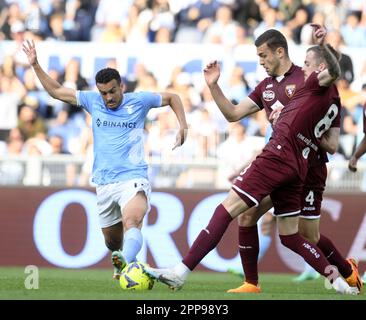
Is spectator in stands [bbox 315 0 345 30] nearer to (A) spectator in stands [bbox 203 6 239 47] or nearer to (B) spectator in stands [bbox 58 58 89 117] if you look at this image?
(A) spectator in stands [bbox 203 6 239 47]

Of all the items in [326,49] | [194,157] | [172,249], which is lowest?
[172,249]

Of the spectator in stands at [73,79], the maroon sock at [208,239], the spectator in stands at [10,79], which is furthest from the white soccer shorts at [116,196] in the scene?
the spectator in stands at [10,79]

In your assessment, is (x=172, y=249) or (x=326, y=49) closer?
(x=326, y=49)

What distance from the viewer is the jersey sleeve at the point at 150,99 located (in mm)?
11375

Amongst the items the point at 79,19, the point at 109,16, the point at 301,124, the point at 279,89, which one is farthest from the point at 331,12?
the point at 301,124

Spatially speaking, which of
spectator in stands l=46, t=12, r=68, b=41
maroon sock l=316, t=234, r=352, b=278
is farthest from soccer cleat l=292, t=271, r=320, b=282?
spectator in stands l=46, t=12, r=68, b=41

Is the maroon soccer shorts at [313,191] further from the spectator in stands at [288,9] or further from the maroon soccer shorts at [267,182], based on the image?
the spectator in stands at [288,9]

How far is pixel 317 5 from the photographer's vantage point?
853 inches

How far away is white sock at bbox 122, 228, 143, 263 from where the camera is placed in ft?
34.1

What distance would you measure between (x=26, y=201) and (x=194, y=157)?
8.73ft

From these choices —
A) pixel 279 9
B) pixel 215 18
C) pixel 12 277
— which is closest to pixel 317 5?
pixel 279 9

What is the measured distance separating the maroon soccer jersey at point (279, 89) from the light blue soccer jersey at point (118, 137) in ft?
4.60
